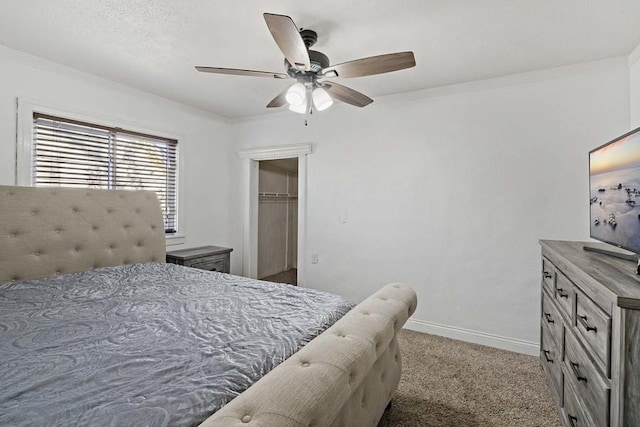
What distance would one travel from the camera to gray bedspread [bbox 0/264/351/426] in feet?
2.64

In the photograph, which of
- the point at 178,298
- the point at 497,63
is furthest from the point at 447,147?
the point at 178,298

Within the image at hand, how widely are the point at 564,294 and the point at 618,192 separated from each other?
596 millimetres

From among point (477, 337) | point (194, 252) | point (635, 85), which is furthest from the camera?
point (194, 252)

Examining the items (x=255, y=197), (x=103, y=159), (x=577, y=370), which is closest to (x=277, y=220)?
(x=255, y=197)

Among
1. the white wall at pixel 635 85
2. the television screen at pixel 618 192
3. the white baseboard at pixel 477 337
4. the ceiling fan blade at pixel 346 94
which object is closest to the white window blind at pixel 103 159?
the ceiling fan blade at pixel 346 94

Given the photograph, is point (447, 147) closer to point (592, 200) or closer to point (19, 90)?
point (592, 200)

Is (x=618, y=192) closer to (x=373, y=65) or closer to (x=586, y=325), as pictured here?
(x=586, y=325)

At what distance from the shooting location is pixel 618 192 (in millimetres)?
1492

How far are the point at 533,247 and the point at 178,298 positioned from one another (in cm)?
280

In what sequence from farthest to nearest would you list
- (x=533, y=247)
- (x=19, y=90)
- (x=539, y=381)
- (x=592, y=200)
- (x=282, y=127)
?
(x=282, y=127) < (x=533, y=247) < (x=19, y=90) < (x=539, y=381) < (x=592, y=200)

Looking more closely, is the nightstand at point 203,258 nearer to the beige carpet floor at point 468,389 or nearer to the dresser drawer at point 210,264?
the dresser drawer at point 210,264

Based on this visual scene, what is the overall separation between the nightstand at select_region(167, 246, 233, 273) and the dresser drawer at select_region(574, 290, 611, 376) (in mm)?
3146

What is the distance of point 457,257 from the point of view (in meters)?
2.90

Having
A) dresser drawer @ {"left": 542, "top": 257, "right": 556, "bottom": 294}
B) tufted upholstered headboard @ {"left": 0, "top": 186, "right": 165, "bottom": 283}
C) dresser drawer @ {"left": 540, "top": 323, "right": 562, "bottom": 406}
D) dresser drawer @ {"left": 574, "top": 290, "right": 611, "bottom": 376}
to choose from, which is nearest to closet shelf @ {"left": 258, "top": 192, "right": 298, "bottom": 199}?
tufted upholstered headboard @ {"left": 0, "top": 186, "right": 165, "bottom": 283}
